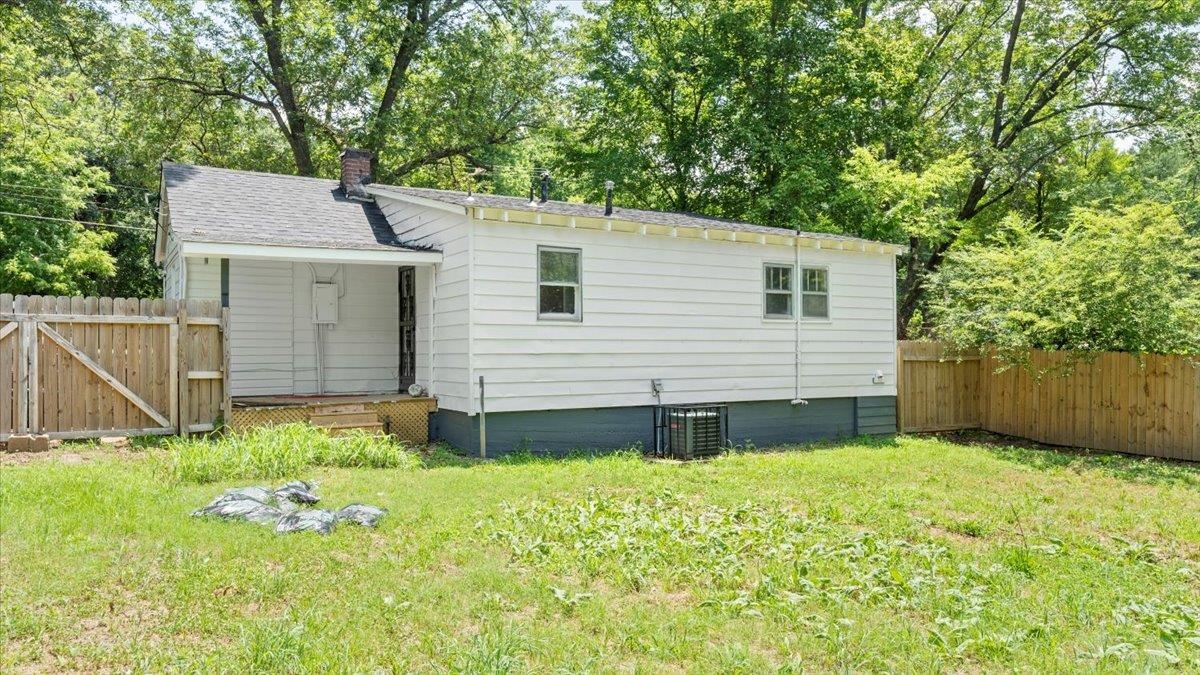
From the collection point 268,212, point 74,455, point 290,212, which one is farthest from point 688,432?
point 74,455

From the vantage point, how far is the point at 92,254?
62.7 feet

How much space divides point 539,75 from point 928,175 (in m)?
11.2

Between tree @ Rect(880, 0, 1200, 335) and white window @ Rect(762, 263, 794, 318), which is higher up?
tree @ Rect(880, 0, 1200, 335)

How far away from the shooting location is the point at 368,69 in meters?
21.0

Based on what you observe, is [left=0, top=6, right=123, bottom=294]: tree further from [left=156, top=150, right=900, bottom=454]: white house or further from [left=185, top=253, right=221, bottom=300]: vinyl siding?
[left=185, top=253, right=221, bottom=300]: vinyl siding

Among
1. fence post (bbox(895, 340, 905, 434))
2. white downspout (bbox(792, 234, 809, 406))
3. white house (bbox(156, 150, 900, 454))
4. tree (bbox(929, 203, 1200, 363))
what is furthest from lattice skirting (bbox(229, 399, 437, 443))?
tree (bbox(929, 203, 1200, 363))

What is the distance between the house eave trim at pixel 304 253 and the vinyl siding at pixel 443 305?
38 centimetres

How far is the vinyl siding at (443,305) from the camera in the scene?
9783 millimetres

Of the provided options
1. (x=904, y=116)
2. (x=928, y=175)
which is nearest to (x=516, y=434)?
(x=928, y=175)

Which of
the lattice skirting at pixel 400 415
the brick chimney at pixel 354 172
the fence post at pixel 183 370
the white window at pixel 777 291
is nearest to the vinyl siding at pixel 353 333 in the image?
the lattice skirting at pixel 400 415

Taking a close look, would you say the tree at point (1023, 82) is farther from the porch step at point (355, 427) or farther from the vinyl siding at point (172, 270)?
the vinyl siding at point (172, 270)

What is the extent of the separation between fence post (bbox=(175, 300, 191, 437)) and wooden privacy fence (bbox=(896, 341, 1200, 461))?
429 inches

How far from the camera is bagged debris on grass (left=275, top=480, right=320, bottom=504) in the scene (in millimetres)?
6238

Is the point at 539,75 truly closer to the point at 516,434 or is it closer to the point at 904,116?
the point at 904,116
